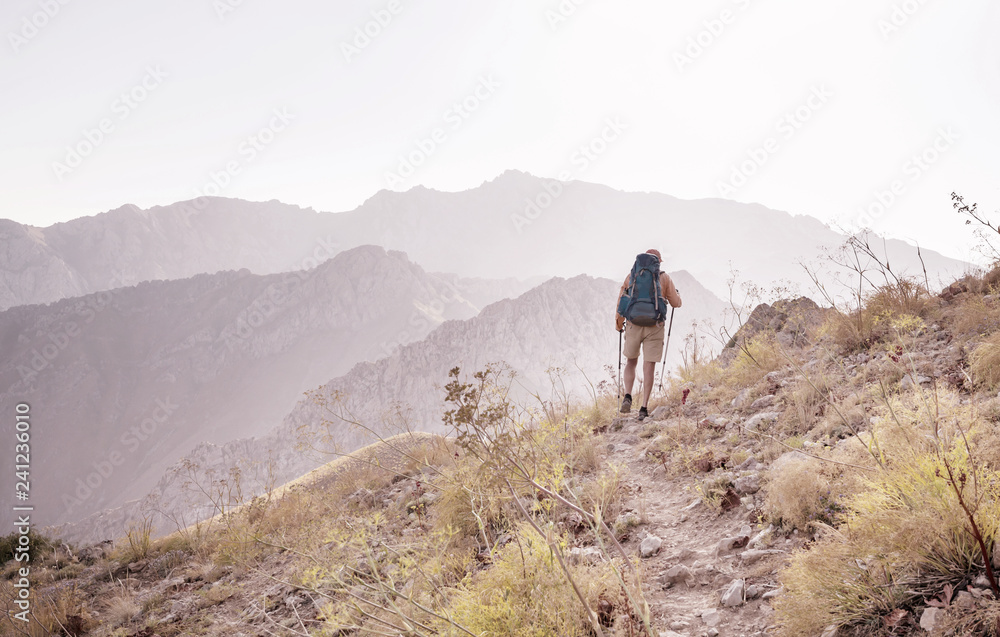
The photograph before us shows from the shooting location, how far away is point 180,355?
134500mm

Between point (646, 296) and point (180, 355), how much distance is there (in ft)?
524

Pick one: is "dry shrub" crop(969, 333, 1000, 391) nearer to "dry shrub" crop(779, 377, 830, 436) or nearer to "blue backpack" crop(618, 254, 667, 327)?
"dry shrub" crop(779, 377, 830, 436)

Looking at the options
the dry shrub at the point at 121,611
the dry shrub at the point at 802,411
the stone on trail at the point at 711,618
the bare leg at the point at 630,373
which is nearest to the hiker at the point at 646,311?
the bare leg at the point at 630,373

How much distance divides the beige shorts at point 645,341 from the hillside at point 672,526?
0.81 meters

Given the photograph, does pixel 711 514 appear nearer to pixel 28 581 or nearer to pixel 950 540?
pixel 950 540

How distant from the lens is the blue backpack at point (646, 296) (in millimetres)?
6289

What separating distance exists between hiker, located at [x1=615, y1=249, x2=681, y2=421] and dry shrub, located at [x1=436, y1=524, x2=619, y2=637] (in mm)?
4100

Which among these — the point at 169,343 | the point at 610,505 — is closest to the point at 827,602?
the point at 610,505

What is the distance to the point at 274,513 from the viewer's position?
584 cm

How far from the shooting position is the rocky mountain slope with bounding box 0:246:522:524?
4488 inches

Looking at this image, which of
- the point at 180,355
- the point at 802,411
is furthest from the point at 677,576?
the point at 180,355

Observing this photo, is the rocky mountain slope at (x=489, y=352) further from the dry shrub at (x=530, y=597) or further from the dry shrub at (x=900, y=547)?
the dry shrub at (x=900, y=547)

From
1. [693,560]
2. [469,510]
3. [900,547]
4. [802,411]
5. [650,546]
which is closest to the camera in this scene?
[900,547]

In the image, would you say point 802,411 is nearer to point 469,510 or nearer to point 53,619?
point 469,510
